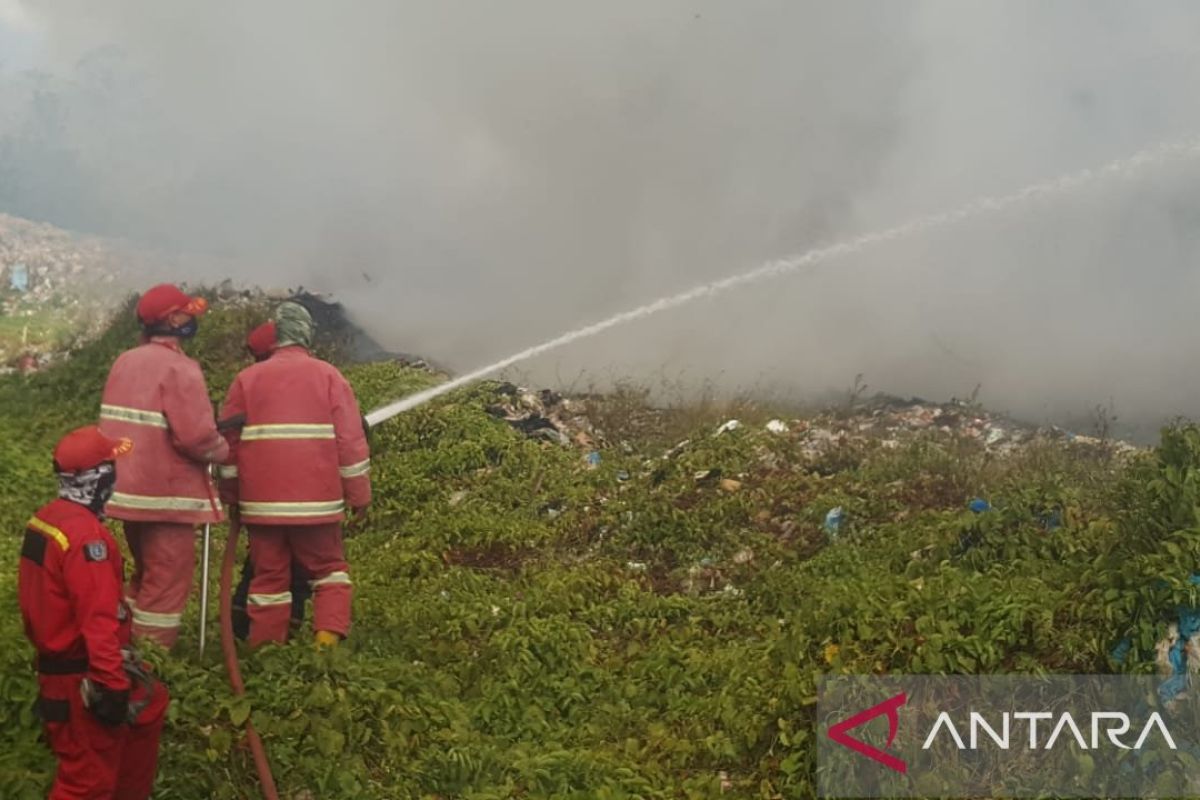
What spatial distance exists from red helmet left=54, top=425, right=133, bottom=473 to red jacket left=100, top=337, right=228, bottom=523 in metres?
1.25

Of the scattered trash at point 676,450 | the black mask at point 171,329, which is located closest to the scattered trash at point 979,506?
the scattered trash at point 676,450

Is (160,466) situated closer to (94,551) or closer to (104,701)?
(94,551)

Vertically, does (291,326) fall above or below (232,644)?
above

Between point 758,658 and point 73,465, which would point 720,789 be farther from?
point 73,465

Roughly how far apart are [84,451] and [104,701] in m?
0.87

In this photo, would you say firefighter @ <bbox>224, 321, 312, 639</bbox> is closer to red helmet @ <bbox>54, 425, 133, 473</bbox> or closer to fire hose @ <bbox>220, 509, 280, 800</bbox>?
fire hose @ <bbox>220, 509, 280, 800</bbox>

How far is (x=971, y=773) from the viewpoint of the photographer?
4074 millimetres

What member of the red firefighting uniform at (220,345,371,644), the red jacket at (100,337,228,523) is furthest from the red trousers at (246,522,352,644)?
the red jacket at (100,337,228,523)

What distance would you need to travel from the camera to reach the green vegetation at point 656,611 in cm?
427

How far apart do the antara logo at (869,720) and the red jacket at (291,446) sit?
2.78 meters

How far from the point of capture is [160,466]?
185 inches

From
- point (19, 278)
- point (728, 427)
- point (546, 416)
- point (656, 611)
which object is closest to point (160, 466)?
point (656, 611)

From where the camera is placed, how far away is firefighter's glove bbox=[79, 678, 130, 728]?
3238 mm

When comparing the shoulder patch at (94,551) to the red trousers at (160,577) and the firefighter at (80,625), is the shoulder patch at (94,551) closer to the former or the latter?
the firefighter at (80,625)
